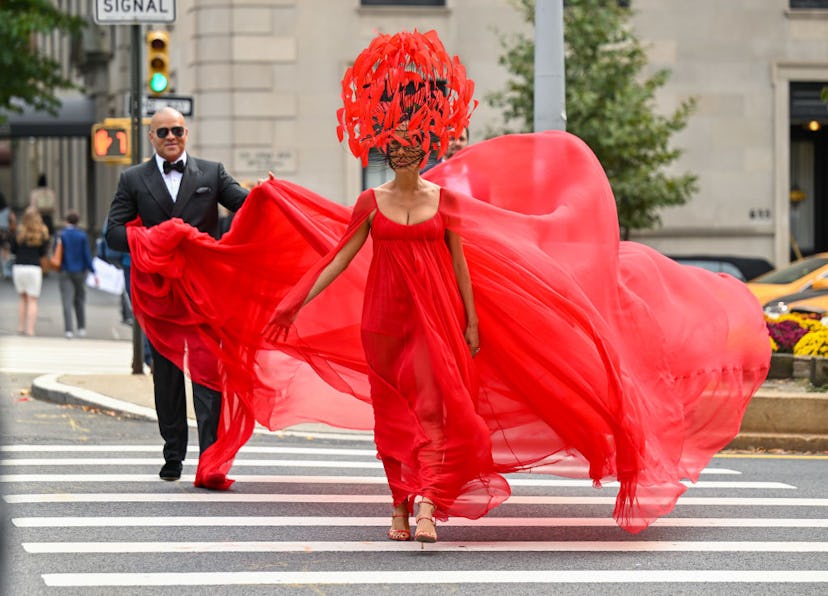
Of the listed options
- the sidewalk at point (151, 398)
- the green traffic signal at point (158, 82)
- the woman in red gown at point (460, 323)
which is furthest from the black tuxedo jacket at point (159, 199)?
the green traffic signal at point (158, 82)

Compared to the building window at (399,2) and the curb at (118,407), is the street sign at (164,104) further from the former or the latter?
the building window at (399,2)

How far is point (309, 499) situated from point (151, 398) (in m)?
5.20

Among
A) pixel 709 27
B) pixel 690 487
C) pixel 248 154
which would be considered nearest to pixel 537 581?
pixel 690 487

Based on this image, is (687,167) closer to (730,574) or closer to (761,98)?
(761,98)

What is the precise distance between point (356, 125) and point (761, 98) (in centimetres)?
2391

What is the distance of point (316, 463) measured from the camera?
10812 mm

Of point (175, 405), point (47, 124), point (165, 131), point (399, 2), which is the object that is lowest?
point (175, 405)

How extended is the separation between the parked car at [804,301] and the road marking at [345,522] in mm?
7829

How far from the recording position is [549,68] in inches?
550

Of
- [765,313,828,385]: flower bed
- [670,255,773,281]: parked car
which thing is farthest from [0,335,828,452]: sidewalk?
[670,255,773,281]: parked car

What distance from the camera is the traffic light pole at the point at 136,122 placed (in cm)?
1571

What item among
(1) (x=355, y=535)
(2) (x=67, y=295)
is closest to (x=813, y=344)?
(1) (x=355, y=535)

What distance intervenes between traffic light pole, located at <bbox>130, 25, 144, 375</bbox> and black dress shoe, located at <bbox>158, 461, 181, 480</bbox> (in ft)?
19.6

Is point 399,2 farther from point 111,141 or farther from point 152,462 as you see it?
point 152,462
